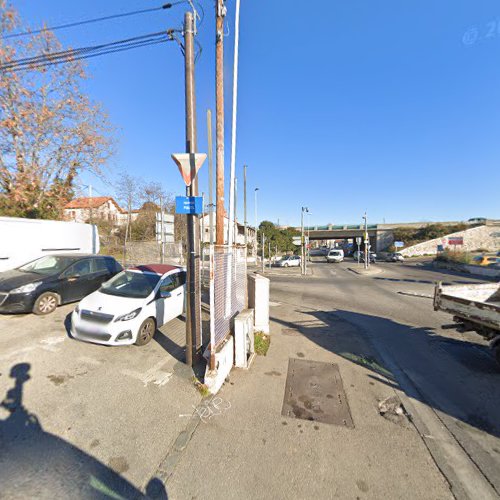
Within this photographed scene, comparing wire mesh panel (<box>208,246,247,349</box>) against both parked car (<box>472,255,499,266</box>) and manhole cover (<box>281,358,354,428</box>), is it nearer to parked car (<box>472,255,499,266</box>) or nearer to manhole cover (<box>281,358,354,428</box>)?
manhole cover (<box>281,358,354,428</box>)

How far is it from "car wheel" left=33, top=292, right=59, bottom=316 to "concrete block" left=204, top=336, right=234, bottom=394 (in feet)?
17.3

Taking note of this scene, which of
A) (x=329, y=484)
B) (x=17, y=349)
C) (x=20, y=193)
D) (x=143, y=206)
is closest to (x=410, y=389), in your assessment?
(x=329, y=484)

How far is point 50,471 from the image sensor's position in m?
2.22

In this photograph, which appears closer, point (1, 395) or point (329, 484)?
point (329, 484)

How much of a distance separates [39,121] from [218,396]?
50.4 feet

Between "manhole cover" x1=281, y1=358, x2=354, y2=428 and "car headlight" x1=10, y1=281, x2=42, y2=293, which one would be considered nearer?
"manhole cover" x1=281, y1=358, x2=354, y2=428

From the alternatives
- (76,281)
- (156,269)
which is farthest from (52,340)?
(156,269)

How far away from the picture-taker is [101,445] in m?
2.53

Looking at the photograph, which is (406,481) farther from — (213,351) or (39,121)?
(39,121)

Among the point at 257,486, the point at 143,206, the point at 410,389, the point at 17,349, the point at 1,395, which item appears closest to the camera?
the point at 257,486

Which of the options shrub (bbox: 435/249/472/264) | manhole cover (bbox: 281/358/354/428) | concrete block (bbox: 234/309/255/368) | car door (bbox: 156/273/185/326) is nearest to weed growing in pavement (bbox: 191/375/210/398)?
concrete block (bbox: 234/309/255/368)

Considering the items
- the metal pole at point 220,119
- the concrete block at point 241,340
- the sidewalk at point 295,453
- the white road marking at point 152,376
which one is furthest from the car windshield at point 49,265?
the sidewalk at point 295,453

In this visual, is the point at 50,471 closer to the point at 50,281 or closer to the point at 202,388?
the point at 202,388

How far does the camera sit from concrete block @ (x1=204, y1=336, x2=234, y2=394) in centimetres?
348
